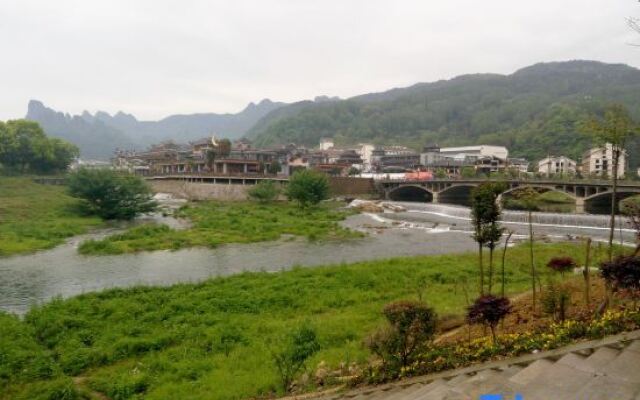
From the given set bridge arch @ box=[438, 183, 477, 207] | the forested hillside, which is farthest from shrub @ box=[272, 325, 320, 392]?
the forested hillside

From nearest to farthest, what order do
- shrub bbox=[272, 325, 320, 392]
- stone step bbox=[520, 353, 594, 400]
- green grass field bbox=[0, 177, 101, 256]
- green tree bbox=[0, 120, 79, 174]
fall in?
stone step bbox=[520, 353, 594, 400] → shrub bbox=[272, 325, 320, 392] → green grass field bbox=[0, 177, 101, 256] → green tree bbox=[0, 120, 79, 174]

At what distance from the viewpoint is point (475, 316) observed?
24.7 ft

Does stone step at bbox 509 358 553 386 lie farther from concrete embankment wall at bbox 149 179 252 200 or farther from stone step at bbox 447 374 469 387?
concrete embankment wall at bbox 149 179 252 200

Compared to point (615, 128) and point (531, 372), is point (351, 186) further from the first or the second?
point (531, 372)

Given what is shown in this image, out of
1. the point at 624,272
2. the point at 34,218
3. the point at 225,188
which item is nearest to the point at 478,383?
the point at 624,272

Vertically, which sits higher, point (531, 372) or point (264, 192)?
point (531, 372)

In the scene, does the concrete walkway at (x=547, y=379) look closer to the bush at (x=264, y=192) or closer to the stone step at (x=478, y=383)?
the stone step at (x=478, y=383)

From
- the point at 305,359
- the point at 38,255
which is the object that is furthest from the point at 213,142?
the point at 305,359

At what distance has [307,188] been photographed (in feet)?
163

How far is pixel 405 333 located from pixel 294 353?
2.82 metres

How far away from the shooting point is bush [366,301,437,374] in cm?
714

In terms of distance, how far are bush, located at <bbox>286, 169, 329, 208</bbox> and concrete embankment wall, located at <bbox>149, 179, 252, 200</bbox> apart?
1321cm

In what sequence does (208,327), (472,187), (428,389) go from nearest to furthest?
(428,389), (208,327), (472,187)

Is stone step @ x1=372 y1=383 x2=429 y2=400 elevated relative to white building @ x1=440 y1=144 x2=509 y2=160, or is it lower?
lower
